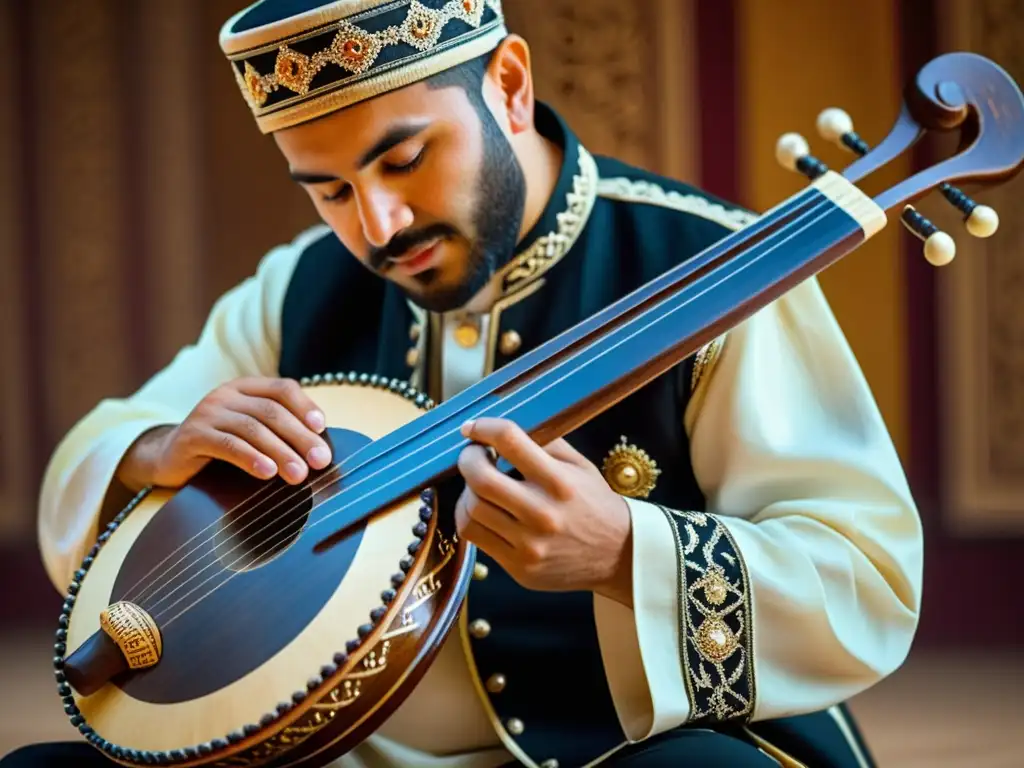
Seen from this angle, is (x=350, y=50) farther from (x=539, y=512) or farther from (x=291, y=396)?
(x=539, y=512)

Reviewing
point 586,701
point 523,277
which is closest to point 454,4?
point 523,277

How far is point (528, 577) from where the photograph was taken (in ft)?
4.02

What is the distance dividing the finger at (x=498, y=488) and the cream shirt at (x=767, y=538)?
15cm

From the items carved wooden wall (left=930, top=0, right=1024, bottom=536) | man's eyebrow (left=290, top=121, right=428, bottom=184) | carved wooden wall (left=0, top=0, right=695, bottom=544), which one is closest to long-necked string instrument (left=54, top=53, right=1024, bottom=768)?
man's eyebrow (left=290, top=121, right=428, bottom=184)

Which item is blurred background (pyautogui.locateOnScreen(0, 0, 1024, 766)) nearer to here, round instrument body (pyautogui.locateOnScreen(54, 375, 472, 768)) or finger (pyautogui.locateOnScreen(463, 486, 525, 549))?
round instrument body (pyautogui.locateOnScreen(54, 375, 472, 768))

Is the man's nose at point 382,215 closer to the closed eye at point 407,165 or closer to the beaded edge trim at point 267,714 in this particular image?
the closed eye at point 407,165

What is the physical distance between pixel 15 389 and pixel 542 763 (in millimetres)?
2774

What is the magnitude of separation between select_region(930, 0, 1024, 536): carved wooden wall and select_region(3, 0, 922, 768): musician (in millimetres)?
1855

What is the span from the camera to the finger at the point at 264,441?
134 cm

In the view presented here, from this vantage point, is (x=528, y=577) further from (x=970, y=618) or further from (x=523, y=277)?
(x=970, y=618)

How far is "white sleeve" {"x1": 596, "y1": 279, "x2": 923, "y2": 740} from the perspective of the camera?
Result: 4.23 ft

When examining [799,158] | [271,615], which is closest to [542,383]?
[271,615]

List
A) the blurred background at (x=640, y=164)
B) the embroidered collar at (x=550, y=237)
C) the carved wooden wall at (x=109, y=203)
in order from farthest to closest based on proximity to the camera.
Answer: the carved wooden wall at (x=109, y=203)
the blurred background at (x=640, y=164)
the embroidered collar at (x=550, y=237)

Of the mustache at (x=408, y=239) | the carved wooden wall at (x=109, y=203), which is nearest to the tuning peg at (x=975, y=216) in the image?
the mustache at (x=408, y=239)
